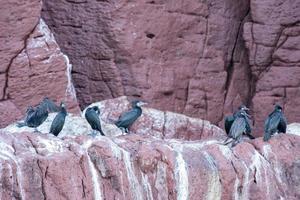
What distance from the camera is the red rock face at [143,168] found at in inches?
480

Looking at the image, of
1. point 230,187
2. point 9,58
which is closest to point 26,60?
point 9,58

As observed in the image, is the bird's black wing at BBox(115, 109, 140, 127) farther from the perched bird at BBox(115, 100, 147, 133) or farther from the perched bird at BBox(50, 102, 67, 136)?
the perched bird at BBox(50, 102, 67, 136)

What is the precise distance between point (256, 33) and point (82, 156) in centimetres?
563

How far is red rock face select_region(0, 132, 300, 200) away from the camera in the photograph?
12195 millimetres

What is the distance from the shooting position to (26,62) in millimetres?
15570

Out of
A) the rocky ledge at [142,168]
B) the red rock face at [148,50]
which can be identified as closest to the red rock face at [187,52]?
the red rock face at [148,50]

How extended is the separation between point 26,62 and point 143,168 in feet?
10.9

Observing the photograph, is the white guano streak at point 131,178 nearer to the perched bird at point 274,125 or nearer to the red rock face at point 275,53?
the perched bird at point 274,125

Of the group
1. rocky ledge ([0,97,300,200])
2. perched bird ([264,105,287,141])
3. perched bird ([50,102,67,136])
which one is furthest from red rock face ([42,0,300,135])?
rocky ledge ([0,97,300,200])

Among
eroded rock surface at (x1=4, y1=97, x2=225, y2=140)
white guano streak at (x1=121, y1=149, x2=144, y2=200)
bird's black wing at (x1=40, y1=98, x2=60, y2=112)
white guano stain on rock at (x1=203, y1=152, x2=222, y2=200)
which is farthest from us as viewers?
eroded rock surface at (x1=4, y1=97, x2=225, y2=140)

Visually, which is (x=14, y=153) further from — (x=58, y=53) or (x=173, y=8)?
(x=173, y=8)

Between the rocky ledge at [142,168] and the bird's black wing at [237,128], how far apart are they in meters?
0.18

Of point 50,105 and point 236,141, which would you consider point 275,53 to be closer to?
point 236,141

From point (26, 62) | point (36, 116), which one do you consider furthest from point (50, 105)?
point (36, 116)
